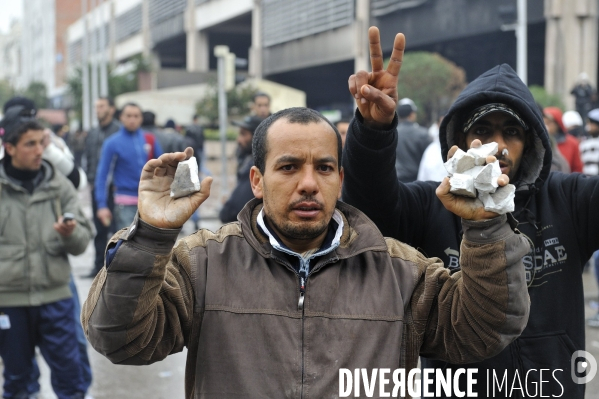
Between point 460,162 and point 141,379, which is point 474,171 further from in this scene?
point 141,379

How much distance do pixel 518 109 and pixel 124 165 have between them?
6.31m

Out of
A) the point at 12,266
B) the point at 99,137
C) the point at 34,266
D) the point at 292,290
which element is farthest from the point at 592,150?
the point at 292,290

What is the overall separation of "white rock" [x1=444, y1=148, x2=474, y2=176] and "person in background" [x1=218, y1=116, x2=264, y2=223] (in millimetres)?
3342

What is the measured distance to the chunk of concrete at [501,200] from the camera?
2268mm

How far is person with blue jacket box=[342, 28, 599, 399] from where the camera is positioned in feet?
9.86

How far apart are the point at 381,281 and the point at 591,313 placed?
6.46 metres

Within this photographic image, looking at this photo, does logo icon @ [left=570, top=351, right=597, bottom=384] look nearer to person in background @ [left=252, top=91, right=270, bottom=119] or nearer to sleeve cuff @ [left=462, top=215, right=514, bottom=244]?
sleeve cuff @ [left=462, top=215, right=514, bottom=244]

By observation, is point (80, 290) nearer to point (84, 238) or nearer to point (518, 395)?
point (84, 238)

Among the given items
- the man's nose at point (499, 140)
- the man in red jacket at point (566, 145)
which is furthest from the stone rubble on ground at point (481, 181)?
the man in red jacket at point (566, 145)

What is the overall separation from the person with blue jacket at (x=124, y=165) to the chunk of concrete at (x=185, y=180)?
654 centimetres

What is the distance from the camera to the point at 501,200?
2270 mm

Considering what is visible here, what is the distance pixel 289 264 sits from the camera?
248 centimetres

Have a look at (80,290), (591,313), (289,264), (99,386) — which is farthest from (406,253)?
(80,290)

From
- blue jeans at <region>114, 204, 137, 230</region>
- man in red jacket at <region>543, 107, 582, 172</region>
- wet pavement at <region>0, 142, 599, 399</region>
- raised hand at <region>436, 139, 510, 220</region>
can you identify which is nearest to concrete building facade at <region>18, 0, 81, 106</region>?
blue jeans at <region>114, 204, 137, 230</region>
